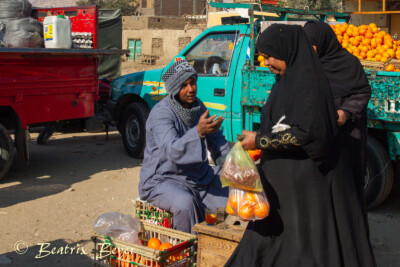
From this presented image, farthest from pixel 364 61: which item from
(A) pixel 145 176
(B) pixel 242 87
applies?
(A) pixel 145 176

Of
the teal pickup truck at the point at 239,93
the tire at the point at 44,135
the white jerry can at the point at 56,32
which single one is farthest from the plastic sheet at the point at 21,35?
the tire at the point at 44,135

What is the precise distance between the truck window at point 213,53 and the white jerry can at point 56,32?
1.65 metres

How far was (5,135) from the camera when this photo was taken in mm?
6633

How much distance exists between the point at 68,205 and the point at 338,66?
3561mm

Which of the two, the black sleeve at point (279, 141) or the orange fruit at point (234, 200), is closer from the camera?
the black sleeve at point (279, 141)

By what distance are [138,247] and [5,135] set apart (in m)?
4.07

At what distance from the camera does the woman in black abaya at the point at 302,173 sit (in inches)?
107

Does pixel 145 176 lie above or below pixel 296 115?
below

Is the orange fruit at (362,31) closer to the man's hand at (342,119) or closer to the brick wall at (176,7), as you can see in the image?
the man's hand at (342,119)

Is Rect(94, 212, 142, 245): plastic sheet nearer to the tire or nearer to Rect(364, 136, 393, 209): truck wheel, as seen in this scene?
Rect(364, 136, 393, 209): truck wheel

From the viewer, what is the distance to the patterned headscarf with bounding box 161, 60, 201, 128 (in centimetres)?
385

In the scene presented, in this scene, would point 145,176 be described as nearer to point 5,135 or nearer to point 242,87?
point 242,87

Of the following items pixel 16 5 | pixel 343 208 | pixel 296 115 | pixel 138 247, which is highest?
pixel 16 5

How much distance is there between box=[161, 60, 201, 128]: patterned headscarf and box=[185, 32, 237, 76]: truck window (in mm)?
2845
